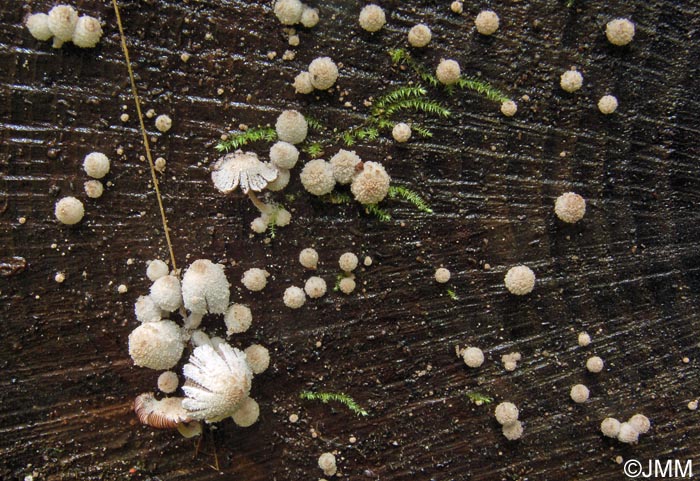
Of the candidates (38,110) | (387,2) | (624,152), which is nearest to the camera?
(38,110)

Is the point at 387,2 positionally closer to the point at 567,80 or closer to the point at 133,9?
the point at 567,80

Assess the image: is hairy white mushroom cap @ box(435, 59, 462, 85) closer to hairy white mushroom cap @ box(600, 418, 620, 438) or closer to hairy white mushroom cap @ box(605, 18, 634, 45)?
hairy white mushroom cap @ box(605, 18, 634, 45)

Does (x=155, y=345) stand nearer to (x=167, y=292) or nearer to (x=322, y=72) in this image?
(x=167, y=292)

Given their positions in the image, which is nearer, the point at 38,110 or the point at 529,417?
the point at 38,110

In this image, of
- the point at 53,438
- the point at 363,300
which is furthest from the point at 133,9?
the point at 53,438

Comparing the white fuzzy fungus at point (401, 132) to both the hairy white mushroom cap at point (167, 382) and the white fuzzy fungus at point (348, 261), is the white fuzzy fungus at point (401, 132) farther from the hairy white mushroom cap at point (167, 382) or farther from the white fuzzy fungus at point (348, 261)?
the hairy white mushroom cap at point (167, 382)

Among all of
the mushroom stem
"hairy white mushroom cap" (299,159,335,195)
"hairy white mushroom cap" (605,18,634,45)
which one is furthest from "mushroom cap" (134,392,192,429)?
"hairy white mushroom cap" (605,18,634,45)

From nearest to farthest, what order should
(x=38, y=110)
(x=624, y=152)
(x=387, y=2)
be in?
(x=38, y=110), (x=387, y=2), (x=624, y=152)
